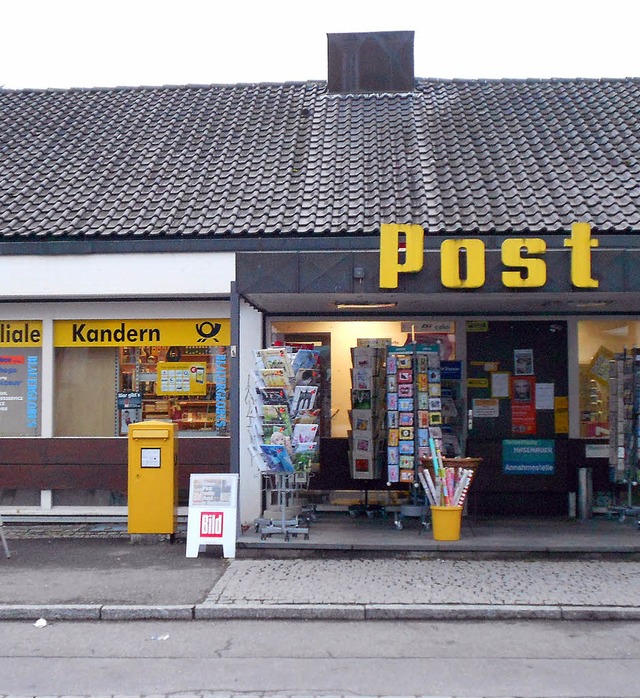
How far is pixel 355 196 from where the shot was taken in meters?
12.7

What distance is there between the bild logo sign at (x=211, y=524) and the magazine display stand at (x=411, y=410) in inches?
94.7

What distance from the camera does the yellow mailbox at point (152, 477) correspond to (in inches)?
414

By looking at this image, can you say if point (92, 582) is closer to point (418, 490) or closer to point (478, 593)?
point (478, 593)

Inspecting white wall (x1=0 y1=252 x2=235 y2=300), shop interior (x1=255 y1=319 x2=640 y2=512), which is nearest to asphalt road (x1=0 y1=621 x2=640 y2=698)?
shop interior (x1=255 y1=319 x2=640 y2=512)

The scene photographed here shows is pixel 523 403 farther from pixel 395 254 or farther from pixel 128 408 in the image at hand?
pixel 128 408

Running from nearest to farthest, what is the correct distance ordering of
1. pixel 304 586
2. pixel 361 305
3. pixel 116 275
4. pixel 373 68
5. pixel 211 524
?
pixel 304 586, pixel 211 524, pixel 361 305, pixel 116 275, pixel 373 68

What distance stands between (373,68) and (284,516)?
1017 cm

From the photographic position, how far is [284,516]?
10.2 metres

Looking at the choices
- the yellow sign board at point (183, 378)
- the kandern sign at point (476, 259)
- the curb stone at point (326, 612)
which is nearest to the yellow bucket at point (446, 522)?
the curb stone at point (326, 612)

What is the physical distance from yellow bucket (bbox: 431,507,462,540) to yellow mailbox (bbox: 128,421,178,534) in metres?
3.24

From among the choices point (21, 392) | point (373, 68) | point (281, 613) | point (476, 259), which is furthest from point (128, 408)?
point (373, 68)

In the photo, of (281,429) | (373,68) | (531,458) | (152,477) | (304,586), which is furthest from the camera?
(373,68)

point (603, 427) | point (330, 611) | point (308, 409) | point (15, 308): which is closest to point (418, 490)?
point (308, 409)

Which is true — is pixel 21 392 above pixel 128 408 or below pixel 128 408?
above
